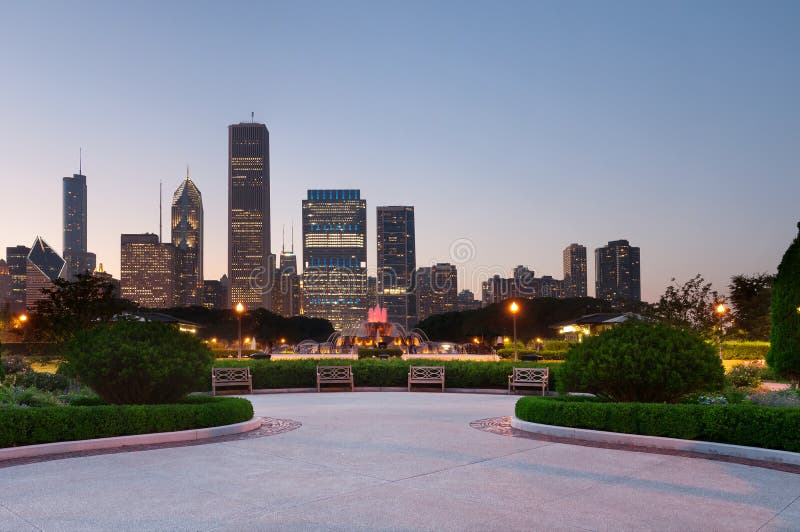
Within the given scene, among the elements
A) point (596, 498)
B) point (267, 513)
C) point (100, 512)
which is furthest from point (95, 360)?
point (596, 498)

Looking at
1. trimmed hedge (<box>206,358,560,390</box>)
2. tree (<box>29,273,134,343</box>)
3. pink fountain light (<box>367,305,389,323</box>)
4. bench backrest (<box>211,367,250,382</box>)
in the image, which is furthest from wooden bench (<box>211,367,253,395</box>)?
pink fountain light (<box>367,305,389,323</box>)

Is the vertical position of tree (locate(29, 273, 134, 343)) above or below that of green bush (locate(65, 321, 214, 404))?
above

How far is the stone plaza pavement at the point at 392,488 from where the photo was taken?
6188 mm

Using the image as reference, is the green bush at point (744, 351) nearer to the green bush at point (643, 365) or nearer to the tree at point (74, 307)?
the green bush at point (643, 365)

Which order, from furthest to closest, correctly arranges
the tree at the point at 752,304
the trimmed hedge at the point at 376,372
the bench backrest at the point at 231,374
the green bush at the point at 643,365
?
the tree at the point at 752,304, the trimmed hedge at the point at 376,372, the bench backrest at the point at 231,374, the green bush at the point at 643,365

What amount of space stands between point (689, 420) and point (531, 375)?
32.6 feet

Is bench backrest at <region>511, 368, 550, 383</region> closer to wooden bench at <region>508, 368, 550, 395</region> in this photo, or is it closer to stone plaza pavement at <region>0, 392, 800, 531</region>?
wooden bench at <region>508, 368, 550, 395</region>

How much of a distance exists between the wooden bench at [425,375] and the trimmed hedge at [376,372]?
0.44 m

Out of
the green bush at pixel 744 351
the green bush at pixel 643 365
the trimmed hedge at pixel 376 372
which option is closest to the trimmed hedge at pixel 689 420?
the green bush at pixel 643 365

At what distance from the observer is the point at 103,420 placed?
10.5 meters

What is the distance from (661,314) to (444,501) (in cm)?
2341

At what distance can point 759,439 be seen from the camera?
9.51 metres

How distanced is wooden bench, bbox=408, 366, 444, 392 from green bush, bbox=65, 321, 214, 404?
9.67 metres

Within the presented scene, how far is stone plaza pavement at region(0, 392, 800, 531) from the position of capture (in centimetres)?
619
